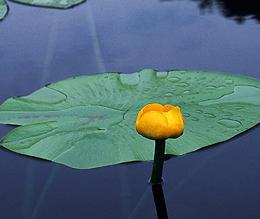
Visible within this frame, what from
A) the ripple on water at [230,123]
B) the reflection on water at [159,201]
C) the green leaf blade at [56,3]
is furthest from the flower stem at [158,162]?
the green leaf blade at [56,3]

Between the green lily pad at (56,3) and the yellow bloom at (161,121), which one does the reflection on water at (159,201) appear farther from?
the green lily pad at (56,3)

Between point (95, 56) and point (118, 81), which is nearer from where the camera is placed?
point (118, 81)

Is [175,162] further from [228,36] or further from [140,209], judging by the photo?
[228,36]

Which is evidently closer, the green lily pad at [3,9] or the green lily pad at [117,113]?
the green lily pad at [117,113]

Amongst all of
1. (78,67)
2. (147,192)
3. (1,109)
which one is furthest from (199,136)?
(78,67)

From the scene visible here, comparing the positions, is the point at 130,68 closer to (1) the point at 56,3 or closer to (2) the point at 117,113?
(2) the point at 117,113

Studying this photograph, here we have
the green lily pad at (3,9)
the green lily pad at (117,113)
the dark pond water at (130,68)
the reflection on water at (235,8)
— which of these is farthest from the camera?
the green lily pad at (3,9)

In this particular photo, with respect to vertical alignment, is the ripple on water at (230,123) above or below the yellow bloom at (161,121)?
below

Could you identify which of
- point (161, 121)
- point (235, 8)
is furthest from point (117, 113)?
point (235, 8)
